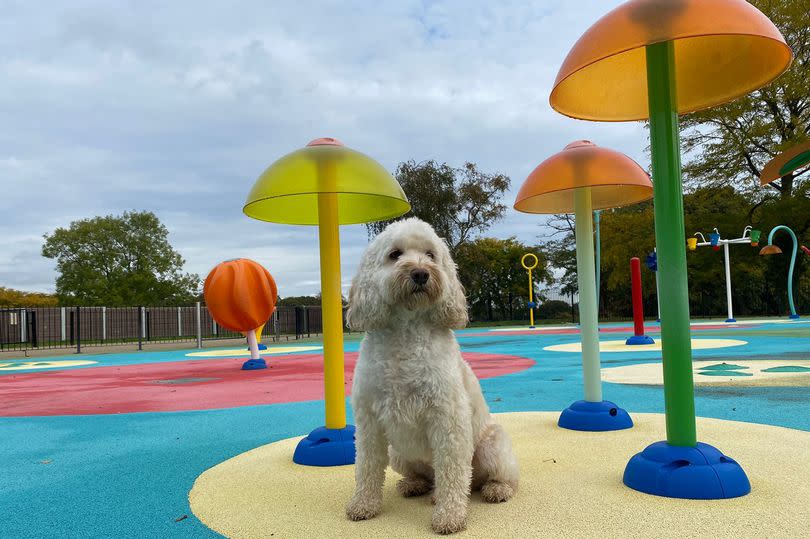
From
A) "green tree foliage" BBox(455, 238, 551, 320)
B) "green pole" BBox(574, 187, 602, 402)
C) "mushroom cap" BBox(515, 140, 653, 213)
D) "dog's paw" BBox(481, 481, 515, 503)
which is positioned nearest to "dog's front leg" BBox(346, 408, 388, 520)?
"dog's paw" BBox(481, 481, 515, 503)

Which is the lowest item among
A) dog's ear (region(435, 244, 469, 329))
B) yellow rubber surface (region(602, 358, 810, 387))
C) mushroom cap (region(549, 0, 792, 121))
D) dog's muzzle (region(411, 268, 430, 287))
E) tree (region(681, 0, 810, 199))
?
yellow rubber surface (region(602, 358, 810, 387))

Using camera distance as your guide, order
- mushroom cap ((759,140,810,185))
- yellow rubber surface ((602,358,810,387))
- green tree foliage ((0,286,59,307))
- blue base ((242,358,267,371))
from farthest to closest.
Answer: green tree foliage ((0,286,59,307)) < blue base ((242,358,267,371)) < yellow rubber surface ((602,358,810,387)) < mushroom cap ((759,140,810,185))

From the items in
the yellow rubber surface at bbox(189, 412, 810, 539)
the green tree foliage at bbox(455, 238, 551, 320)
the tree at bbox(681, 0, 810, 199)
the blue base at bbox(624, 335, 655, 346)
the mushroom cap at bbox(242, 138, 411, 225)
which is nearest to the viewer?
the yellow rubber surface at bbox(189, 412, 810, 539)

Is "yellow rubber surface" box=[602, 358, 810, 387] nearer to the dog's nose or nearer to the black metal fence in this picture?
the dog's nose

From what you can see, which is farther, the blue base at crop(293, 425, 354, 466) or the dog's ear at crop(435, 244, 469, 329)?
the blue base at crop(293, 425, 354, 466)

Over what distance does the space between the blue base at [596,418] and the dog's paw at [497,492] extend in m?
1.82

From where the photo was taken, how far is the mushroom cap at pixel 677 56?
9.55 feet

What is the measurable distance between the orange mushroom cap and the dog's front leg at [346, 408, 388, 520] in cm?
963

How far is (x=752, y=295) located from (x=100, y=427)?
42.0 metres

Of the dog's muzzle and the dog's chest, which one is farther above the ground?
the dog's muzzle

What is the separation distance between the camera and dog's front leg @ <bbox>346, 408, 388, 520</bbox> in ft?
9.82

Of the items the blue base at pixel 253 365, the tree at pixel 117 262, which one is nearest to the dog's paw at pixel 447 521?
the blue base at pixel 253 365

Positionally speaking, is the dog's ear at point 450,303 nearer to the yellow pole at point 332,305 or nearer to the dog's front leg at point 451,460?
the dog's front leg at point 451,460

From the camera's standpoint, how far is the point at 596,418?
4695 millimetres
